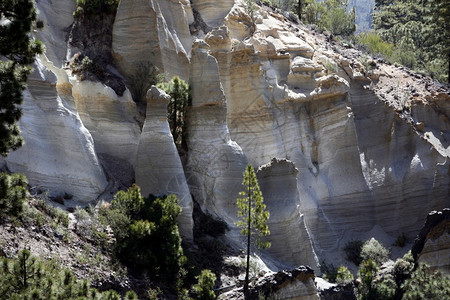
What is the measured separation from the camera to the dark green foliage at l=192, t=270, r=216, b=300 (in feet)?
77.5

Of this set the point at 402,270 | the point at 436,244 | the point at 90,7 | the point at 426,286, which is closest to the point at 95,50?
the point at 90,7

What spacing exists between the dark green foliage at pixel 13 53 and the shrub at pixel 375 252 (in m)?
20.2

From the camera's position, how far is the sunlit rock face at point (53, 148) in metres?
25.1

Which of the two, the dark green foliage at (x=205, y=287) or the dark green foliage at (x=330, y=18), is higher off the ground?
the dark green foliage at (x=330, y=18)

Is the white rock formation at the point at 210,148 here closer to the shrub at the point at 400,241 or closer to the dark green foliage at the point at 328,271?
the dark green foliage at the point at 328,271

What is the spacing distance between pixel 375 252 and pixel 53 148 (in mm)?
16083

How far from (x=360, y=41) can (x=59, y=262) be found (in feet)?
140

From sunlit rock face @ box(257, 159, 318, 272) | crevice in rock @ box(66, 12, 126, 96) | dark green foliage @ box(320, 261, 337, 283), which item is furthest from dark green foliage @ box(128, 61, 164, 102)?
dark green foliage @ box(320, 261, 337, 283)

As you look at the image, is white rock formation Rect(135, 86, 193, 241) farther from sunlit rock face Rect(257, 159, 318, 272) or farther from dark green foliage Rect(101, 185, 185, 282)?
sunlit rock face Rect(257, 159, 318, 272)

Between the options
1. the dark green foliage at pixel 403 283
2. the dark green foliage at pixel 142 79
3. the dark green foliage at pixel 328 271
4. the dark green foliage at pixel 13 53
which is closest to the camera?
the dark green foliage at pixel 13 53

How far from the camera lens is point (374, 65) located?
133 feet

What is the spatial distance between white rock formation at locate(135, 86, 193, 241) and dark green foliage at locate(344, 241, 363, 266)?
929cm

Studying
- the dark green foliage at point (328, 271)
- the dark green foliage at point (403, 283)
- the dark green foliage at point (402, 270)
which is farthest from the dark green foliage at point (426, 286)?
the dark green foliage at point (328, 271)

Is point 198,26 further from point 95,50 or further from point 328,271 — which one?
point 328,271
